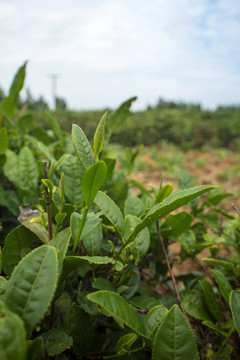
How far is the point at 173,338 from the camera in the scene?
668 millimetres

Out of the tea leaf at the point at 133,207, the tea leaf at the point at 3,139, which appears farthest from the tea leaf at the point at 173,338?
the tea leaf at the point at 3,139

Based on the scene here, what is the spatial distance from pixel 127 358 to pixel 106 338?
0.31ft

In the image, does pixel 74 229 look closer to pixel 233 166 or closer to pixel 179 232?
pixel 179 232

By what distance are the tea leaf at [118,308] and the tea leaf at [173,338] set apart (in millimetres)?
45

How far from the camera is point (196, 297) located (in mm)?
1034

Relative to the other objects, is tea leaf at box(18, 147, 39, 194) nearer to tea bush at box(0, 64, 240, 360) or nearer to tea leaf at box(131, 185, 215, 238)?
tea bush at box(0, 64, 240, 360)

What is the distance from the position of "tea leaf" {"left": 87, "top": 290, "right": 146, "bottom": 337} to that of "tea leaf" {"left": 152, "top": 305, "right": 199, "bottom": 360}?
0.15 ft

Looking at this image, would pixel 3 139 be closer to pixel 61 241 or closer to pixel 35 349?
pixel 61 241

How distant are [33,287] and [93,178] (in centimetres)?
24

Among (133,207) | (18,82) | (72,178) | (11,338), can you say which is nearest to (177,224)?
(133,207)

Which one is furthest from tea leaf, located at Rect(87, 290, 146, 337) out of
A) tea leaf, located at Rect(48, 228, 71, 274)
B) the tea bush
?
tea leaf, located at Rect(48, 228, 71, 274)

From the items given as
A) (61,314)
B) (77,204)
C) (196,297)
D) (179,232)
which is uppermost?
(77,204)

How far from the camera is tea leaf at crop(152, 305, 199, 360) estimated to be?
66 centimetres

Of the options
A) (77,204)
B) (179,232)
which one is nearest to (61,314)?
(77,204)
